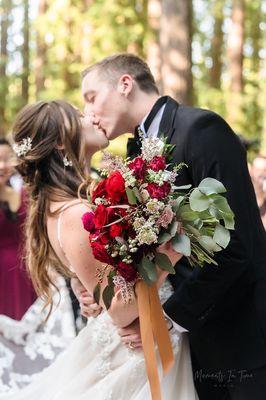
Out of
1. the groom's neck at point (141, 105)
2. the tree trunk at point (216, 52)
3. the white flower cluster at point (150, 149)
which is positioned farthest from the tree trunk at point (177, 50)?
the tree trunk at point (216, 52)

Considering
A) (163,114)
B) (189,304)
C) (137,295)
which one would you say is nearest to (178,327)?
(189,304)

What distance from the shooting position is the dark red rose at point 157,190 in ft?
8.43

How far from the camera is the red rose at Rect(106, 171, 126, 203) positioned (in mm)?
2566

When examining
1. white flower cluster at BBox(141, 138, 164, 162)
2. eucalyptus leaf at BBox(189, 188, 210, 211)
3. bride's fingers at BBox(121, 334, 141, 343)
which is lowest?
bride's fingers at BBox(121, 334, 141, 343)

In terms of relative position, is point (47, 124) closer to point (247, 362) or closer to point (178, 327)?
point (178, 327)

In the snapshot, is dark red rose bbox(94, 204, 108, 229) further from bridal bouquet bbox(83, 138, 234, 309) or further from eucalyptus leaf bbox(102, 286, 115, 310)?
eucalyptus leaf bbox(102, 286, 115, 310)

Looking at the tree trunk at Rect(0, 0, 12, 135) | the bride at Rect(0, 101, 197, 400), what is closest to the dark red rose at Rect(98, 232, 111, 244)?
the bride at Rect(0, 101, 197, 400)

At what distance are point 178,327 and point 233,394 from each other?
1.24ft

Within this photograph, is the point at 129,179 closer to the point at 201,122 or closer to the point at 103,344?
the point at 201,122

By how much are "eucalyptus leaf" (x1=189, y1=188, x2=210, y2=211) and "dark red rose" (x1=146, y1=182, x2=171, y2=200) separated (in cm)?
10

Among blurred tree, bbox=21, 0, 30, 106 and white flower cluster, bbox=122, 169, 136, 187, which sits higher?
white flower cluster, bbox=122, 169, 136, 187

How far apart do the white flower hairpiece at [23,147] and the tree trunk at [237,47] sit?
1344cm

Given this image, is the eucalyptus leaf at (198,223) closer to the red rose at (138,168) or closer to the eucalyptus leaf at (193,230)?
the eucalyptus leaf at (193,230)

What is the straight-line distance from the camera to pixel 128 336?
300 cm
